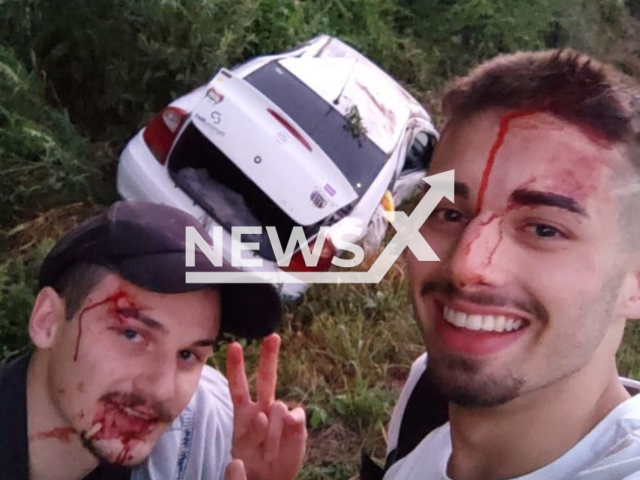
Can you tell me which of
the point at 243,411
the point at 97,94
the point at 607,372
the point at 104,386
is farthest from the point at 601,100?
the point at 97,94

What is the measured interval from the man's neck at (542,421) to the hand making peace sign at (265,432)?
0.42m

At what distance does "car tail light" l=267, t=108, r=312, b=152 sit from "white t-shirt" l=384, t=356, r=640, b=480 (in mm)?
2635

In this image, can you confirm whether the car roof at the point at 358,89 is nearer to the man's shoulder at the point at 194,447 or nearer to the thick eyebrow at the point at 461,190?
the man's shoulder at the point at 194,447

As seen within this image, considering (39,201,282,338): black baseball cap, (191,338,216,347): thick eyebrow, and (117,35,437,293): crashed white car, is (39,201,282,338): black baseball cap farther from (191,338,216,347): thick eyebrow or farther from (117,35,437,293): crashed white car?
(117,35,437,293): crashed white car

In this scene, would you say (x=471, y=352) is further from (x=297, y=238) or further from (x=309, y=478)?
(x=297, y=238)

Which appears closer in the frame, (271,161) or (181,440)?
(181,440)

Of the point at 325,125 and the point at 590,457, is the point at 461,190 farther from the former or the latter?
the point at 325,125

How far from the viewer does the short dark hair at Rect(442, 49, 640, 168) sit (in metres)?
1.62

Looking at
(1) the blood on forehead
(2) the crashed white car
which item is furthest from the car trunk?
(1) the blood on forehead

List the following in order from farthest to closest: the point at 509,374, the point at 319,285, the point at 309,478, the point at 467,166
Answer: the point at 319,285 < the point at 309,478 < the point at 467,166 < the point at 509,374

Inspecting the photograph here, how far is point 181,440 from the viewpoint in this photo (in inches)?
75.3

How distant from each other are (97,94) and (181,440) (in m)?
4.09

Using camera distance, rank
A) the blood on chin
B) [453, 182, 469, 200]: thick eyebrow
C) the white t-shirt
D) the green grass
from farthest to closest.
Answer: the green grass < the blood on chin < [453, 182, 469, 200]: thick eyebrow < the white t-shirt

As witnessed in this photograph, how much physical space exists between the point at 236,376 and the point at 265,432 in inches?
5.7
